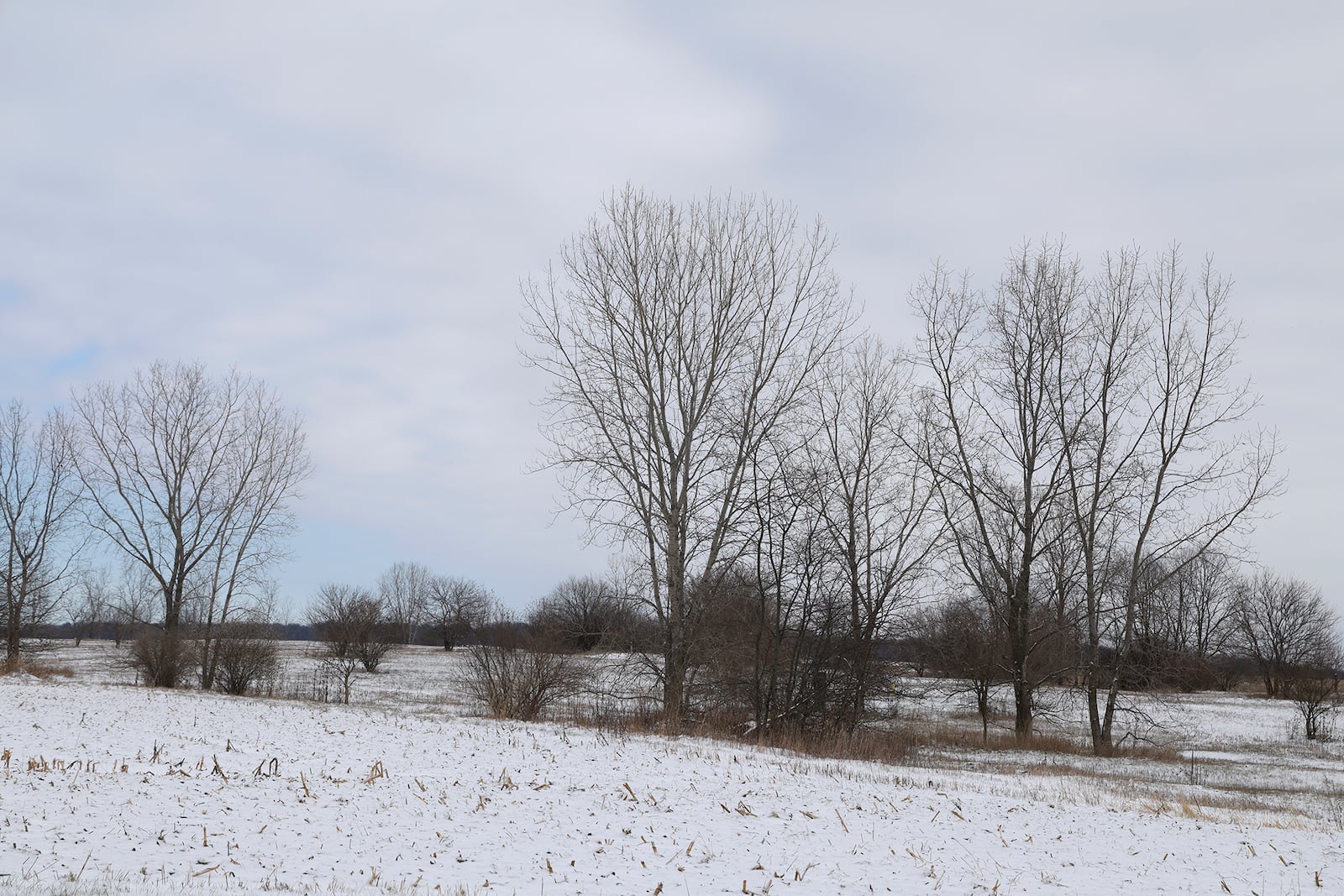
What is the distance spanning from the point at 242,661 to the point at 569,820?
21.8m

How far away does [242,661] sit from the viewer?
86.1 ft

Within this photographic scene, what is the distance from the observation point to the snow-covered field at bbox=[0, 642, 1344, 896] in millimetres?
6578

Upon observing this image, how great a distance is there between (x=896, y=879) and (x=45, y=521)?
41435 mm

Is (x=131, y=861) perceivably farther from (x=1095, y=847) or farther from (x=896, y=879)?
(x=1095, y=847)

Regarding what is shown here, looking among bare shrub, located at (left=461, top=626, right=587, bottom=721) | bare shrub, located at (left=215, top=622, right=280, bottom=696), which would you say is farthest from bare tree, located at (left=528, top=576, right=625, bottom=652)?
bare shrub, located at (left=215, top=622, right=280, bottom=696)

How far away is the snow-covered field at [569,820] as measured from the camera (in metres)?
6.58

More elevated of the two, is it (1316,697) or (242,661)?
(242,661)

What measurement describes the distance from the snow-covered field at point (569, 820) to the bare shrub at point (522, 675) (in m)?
2.80

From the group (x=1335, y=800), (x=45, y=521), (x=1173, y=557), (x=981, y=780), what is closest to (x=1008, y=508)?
(x=1173, y=557)

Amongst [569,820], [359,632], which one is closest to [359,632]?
[359,632]

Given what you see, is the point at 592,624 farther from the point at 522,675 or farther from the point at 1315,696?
the point at 1315,696

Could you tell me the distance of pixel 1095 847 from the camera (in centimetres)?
821

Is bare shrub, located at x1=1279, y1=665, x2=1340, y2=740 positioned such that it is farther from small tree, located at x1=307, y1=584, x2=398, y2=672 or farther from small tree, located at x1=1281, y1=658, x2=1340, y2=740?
small tree, located at x1=307, y1=584, x2=398, y2=672

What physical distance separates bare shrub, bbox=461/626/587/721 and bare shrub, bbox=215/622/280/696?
37.7 ft
